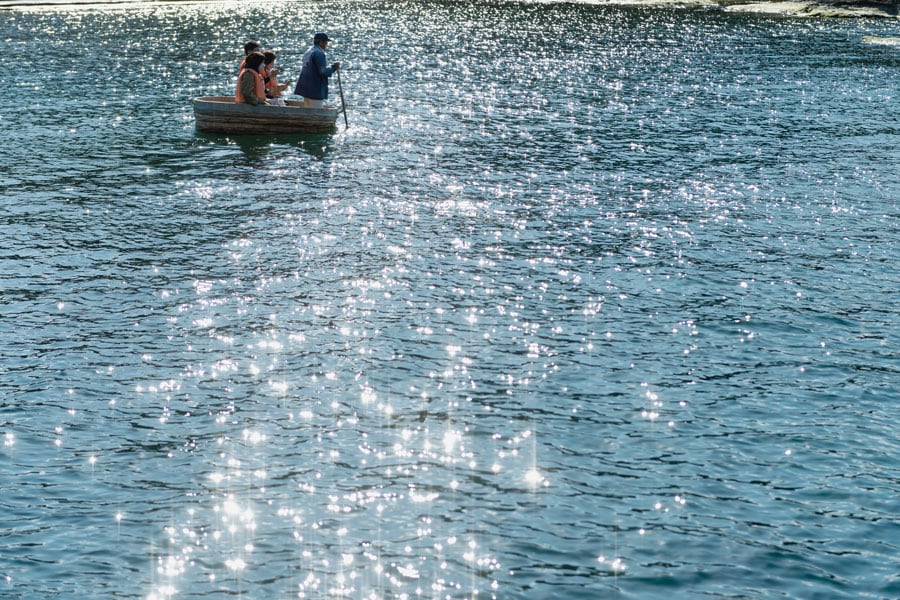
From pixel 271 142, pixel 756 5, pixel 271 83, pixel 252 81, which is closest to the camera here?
pixel 252 81

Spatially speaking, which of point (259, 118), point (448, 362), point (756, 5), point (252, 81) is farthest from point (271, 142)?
point (756, 5)

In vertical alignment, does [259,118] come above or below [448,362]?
above

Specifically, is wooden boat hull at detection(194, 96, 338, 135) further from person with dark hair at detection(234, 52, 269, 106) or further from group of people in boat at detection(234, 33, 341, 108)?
group of people in boat at detection(234, 33, 341, 108)

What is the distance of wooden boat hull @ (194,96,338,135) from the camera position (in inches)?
1442

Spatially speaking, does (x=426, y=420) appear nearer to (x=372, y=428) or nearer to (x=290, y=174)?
(x=372, y=428)

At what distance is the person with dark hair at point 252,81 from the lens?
3600 cm

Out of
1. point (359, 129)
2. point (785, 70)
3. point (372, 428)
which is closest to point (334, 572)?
point (372, 428)

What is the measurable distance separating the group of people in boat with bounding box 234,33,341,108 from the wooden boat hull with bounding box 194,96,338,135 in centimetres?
45

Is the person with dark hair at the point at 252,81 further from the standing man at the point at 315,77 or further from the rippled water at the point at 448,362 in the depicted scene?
the rippled water at the point at 448,362

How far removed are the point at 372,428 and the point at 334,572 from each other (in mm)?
3776

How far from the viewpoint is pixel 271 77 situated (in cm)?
3819

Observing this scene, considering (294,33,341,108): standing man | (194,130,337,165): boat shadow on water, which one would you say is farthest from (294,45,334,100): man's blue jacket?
(194,130,337,165): boat shadow on water

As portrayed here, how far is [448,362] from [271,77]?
2325 cm

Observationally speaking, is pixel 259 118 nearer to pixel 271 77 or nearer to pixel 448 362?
pixel 271 77
